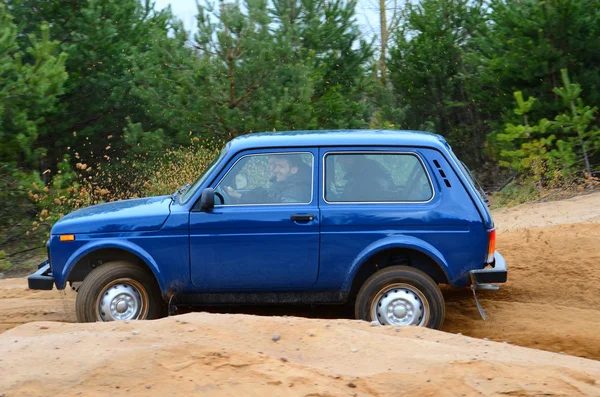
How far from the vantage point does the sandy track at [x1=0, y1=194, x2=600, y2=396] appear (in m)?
4.17

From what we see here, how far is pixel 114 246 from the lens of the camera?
6.11 metres

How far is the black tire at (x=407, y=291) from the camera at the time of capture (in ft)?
19.9

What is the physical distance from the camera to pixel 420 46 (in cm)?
1945

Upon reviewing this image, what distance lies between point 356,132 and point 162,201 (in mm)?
1921

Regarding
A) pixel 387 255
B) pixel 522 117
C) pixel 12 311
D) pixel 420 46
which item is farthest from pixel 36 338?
pixel 420 46

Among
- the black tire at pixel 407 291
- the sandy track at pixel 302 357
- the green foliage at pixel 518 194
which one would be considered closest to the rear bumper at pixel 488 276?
the black tire at pixel 407 291

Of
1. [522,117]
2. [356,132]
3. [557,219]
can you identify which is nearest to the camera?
[356,132]

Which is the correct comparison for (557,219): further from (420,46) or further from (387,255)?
(420,46)

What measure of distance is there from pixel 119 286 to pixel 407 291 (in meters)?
2.48

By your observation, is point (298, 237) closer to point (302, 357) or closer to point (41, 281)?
point (302, 357)

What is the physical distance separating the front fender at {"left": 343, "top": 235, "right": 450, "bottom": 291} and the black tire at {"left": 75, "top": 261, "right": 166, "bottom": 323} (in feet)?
5.77

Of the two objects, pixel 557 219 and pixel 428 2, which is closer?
pixel 557 219

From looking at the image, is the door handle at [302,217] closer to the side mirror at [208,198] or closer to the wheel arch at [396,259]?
the wheel arch at [396,259]

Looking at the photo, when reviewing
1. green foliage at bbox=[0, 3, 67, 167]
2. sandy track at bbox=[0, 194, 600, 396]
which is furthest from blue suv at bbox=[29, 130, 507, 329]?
green foliage at bbox=[0, 3, 67, 167]
